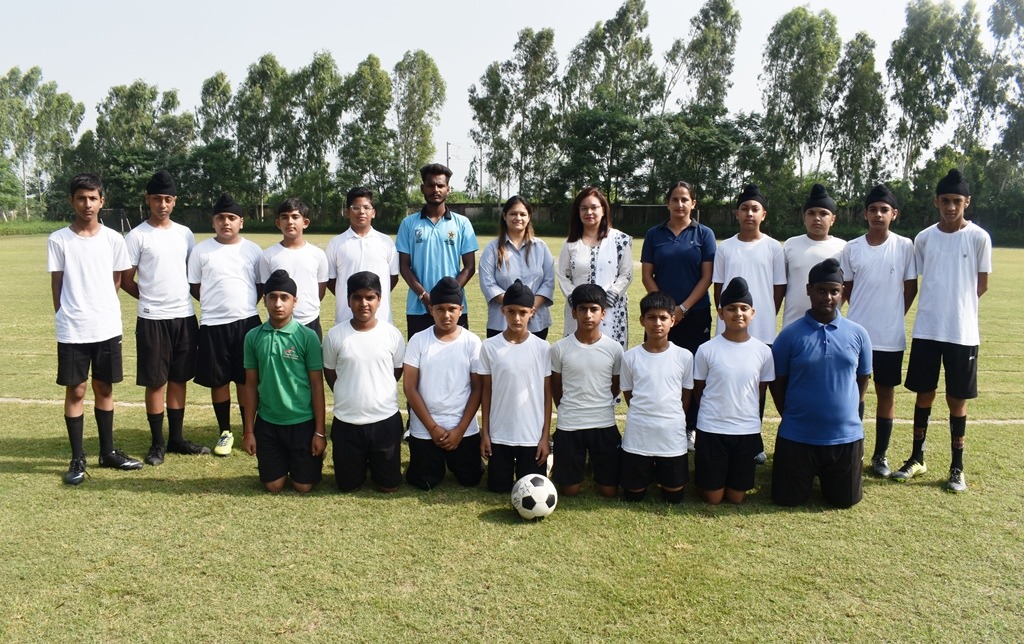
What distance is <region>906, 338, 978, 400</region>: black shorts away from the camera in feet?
16.3

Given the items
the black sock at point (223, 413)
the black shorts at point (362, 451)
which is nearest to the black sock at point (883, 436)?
the black shorts at point (362, 451)

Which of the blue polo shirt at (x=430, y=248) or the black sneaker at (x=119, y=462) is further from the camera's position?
the blue polo shirt at (x=430, y=248)

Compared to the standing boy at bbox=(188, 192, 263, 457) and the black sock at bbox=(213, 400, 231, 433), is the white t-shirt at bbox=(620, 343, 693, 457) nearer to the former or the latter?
the standing boy at bbox=(188, 192, 263, 457)

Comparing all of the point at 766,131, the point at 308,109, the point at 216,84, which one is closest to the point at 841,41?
the point at 766,131

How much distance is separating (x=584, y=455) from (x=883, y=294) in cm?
249

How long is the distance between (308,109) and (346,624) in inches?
2383

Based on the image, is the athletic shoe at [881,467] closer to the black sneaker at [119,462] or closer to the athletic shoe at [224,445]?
the athletic shoe at [224,445]

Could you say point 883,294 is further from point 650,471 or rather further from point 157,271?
point 157,271

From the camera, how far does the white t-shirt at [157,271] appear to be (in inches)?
210

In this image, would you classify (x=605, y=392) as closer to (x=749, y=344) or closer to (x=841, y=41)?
(x=749, y=344)

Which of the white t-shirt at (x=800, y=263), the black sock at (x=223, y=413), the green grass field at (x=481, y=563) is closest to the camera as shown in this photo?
the green grass field at (x=481, y=563)

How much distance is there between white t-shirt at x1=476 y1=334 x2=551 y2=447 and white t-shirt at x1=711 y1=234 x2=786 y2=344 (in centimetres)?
150

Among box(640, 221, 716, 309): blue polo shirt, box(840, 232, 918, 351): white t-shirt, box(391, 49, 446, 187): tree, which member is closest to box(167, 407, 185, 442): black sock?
box(640, 221, 716, 309): blue polo shirt

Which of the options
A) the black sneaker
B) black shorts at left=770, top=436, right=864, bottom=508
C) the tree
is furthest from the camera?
the tree
